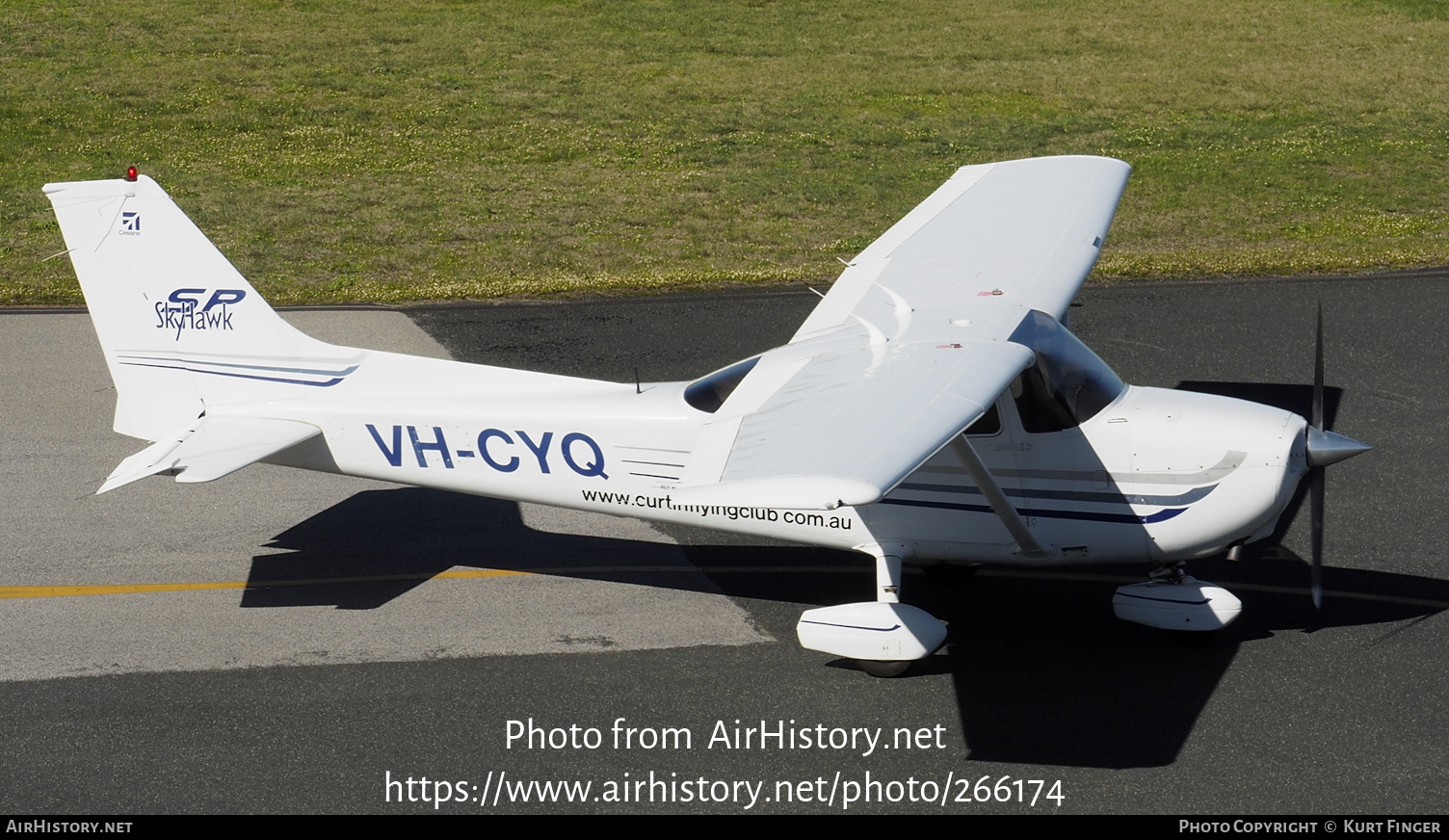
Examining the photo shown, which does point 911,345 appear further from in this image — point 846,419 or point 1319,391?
point 1319,391

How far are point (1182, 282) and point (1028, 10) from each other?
17682 millimetres

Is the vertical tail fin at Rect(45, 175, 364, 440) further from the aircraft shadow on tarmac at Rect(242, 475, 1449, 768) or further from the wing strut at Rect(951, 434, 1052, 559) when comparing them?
the wing strut at Rect(951, 434, 1052, 559)

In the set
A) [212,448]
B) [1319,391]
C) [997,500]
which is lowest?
[997,500]

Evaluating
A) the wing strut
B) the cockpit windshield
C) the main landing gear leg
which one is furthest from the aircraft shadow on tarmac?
the cockpit windshield

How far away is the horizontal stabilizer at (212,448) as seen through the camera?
8.34m

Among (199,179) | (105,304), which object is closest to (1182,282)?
(105,304)

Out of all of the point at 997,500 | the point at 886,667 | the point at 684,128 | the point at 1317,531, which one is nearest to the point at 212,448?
the point at 886,667

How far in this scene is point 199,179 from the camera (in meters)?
21.6

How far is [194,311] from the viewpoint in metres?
9.59

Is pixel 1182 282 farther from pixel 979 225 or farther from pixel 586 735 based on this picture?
pixel 586 735

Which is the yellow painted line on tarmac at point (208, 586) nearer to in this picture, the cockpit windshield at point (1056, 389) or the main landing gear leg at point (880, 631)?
the main landing gear leg at point (880, 631)

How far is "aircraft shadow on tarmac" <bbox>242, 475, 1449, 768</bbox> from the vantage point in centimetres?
788

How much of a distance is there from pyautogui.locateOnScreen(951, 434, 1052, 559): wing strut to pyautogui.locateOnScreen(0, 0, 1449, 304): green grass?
948 cm

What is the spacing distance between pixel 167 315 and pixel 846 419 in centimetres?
553
